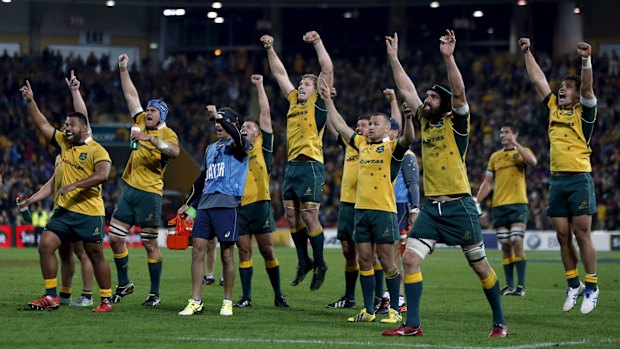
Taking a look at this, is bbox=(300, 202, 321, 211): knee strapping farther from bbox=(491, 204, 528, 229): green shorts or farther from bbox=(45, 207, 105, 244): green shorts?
bbox=(491, 204, 528, 229): green shorts

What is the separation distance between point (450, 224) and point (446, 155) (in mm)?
774

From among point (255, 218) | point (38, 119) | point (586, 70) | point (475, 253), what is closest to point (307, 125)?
point (255, 218)

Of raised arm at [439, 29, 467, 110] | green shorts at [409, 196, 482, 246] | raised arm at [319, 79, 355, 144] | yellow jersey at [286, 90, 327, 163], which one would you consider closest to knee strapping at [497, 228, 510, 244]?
yellow jersey at [286, 90, 327, 163]

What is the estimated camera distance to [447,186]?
11.9 meters

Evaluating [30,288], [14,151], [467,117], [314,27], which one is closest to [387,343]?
[467,117]

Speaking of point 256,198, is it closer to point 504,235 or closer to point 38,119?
point 38,119

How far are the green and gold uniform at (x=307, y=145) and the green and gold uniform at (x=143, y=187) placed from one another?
194 centimetres

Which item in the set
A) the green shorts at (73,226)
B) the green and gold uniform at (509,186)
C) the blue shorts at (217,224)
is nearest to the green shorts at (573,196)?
the green and gold uniform at (509,186)

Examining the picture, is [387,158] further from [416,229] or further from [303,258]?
[303,258]

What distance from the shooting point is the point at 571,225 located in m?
15.0

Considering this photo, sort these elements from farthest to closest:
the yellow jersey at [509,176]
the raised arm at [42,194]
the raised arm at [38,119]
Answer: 1. the yellow jersey at [509,176]
2. the raised arm at [42,194]
3. the raised arm at [38,119]

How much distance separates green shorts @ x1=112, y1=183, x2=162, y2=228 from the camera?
50.5ft

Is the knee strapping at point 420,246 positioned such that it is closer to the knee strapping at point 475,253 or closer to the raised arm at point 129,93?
the knee strapping at point 475,253

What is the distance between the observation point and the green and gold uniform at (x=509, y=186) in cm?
1912
